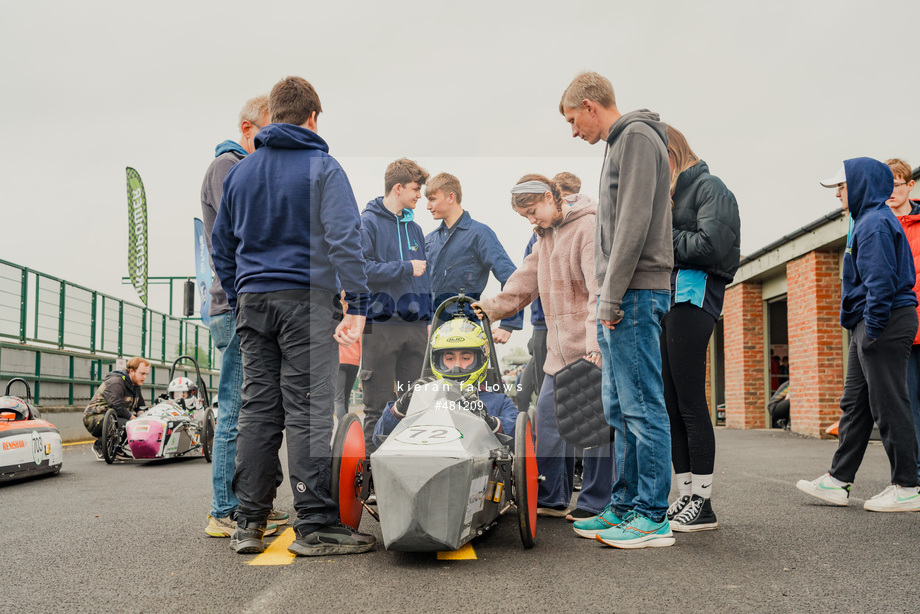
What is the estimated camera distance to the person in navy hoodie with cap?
4781 millimetres

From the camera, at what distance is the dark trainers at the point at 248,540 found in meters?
3.62

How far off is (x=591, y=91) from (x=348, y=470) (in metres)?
2.35

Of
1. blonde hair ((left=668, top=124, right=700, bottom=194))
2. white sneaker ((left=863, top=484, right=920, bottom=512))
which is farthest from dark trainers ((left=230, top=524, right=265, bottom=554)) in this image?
white sneaker ((left=863, top=484, right=920, bottom=512))

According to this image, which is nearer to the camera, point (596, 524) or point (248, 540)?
point (248, 540)

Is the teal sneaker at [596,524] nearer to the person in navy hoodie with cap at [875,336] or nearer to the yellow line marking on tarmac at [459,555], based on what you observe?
the yellow line marking on tarmac at [459,555]

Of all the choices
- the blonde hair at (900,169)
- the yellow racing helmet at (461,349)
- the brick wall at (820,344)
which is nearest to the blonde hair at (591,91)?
the yellow racing helmet at (461,349)

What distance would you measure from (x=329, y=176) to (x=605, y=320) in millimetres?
1583

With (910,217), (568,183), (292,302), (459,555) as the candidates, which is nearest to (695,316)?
(459,555)

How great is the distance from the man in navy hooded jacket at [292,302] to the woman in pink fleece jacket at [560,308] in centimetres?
128

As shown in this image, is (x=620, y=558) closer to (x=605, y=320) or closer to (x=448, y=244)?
(x=605, y=320)

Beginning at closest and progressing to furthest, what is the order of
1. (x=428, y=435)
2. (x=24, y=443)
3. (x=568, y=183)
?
(x=428, y=435) → (x=568, y=183) → (x=24, y=443)

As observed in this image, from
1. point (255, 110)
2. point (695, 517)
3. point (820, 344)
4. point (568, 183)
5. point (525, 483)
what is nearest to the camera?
point (525, 483)

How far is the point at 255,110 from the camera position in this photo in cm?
461

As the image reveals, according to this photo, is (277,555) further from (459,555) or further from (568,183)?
(568,183)
